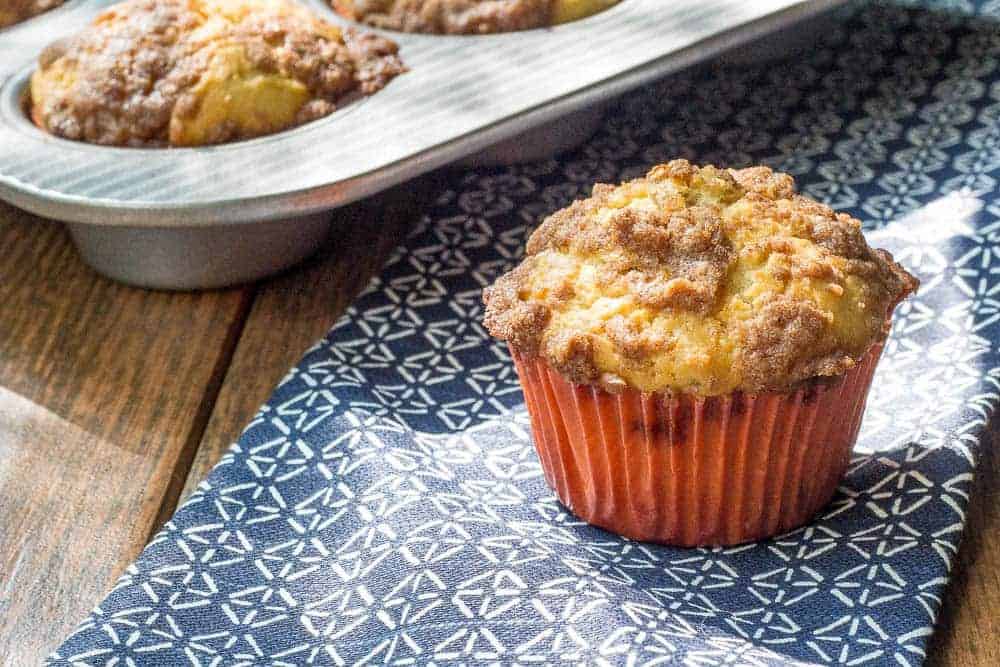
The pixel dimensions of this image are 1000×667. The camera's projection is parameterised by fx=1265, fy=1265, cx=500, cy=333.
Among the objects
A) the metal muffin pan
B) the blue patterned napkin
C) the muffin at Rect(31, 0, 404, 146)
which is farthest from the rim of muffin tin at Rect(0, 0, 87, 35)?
the blue patterned napkin

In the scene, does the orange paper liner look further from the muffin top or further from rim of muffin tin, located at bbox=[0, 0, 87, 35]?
rim of muffin tin, located at bbox=[0, 0, 87, 35]

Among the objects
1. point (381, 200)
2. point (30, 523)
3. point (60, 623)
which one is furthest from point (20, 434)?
point (381, 200)

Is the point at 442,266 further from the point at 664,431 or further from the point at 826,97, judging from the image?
the point at 826,97

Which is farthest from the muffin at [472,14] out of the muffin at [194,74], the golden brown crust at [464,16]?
the muffin at [194,74]

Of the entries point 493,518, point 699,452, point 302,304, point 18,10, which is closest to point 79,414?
point 302,304

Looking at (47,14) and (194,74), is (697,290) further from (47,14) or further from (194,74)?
(47,14)
